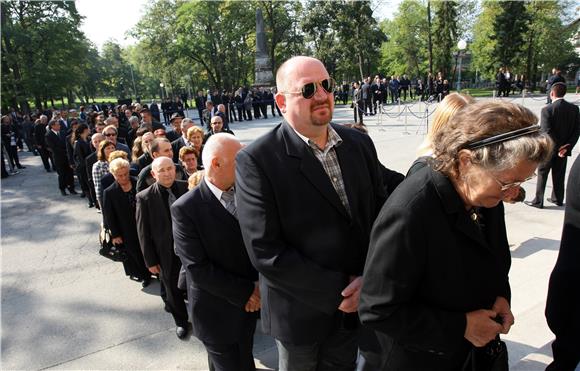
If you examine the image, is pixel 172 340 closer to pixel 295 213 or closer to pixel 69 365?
pixel 69 365

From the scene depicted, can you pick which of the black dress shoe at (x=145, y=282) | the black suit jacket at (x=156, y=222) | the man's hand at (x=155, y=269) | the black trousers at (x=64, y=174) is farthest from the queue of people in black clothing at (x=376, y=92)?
the man's hand at (x=155, y=269)

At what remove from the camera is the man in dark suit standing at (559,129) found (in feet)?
20.0

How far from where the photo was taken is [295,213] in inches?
74.5

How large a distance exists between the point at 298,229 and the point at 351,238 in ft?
0.96

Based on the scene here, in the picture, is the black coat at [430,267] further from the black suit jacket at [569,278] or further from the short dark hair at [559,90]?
the short dark hair at [559,90]

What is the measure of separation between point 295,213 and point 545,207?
6.29 m

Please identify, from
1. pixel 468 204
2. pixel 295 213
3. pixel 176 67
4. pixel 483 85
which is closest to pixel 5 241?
pixel 295 213

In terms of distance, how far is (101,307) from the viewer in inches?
186

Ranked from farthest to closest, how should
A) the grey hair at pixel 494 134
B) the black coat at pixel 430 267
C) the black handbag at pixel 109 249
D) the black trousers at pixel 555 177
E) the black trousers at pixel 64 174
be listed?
the black trousers at pixel 64 174 < the black trousers at pixel 555 177 < the black handbag at pixel 109 249 < the black coat at pixel 430 267 < the grey hair at pixel 494 134

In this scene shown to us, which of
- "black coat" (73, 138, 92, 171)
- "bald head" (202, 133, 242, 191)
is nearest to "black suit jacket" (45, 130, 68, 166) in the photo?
"black coat" (73, 138, 92, 171)

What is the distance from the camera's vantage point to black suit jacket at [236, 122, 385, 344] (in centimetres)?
186

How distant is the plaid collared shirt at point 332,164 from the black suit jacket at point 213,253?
0.84m

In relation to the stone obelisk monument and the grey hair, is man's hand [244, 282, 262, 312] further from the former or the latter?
the stone obelisk monument

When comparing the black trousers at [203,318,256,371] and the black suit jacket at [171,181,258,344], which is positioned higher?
the black suit jacket at [171,181,258,344]
